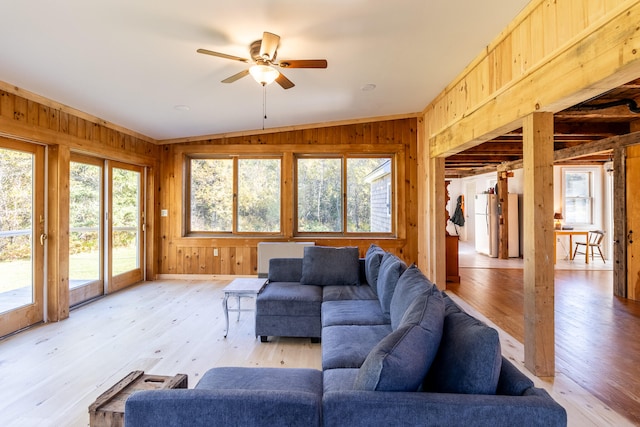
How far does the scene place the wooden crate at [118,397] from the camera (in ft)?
4.51

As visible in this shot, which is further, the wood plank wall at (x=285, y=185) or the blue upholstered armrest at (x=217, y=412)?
the wood plank wall at (x=285, y=185)

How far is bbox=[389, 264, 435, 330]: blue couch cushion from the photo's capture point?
6.75ft

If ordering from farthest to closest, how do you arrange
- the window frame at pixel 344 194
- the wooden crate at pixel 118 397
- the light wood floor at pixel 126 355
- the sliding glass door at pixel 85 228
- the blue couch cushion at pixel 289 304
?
the window frame at pixel 344 194 → the sliding glass door at pixel 85 228 → the blue couch cushion at pixel 289 304 → the light wood floor at pixel 126 355 → the wooden crate at pixel 118 397

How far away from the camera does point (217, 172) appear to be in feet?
20.4

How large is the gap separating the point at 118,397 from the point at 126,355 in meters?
1.84

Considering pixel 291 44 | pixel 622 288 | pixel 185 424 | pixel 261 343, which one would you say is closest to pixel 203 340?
pixel 261 343

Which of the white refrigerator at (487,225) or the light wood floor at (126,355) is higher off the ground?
→ the white refrigerator at (487,225)

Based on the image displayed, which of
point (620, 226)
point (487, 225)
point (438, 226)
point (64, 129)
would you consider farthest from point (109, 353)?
point (487, 225)

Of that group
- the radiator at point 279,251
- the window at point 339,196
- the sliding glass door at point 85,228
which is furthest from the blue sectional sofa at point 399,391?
the window at point 339,196

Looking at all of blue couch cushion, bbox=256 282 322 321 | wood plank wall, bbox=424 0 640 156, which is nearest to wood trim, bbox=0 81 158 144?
blue couch cushion, bbox=256 282 322 321

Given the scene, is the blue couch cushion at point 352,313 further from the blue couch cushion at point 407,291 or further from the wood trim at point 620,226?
the wood trim at point 620,226

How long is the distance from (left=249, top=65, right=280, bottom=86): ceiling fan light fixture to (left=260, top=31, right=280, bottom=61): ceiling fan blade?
9cm

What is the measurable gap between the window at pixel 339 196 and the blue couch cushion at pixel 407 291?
11.8ft

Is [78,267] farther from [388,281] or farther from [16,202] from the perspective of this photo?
[388,281]
